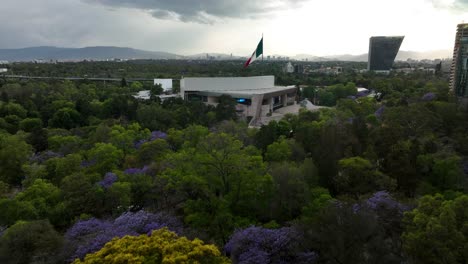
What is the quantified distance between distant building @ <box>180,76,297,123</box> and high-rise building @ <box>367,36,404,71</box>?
248 feet

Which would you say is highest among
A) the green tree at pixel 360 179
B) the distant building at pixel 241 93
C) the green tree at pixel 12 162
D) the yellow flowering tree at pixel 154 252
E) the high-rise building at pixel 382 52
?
the high-rise building at pixel 382 52

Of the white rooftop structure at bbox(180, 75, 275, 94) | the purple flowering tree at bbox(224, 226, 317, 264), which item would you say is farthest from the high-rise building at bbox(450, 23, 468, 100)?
the purple flowering tree at bbox(224, 226, 317, 264)

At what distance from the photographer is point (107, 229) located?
1259cm

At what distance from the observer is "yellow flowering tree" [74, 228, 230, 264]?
27.3 ft

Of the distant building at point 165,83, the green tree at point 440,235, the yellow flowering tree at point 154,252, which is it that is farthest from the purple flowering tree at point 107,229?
the distant building at point 165,83

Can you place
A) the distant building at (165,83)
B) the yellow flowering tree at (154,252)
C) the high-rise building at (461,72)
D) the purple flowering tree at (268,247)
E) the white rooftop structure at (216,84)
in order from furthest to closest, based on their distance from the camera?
1. the distant building at (165,83)
2. the white rooftop structure at (216,84)
3. the high-rise building at (461,72)
4. the purple flowering tree at (268,247)
5. the yellow flowering tree at (154,252)

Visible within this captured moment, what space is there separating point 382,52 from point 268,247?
4793 inches

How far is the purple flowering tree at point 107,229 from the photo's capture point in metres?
11.6

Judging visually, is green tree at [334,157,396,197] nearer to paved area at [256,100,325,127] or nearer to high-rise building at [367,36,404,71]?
paved area at [256,100,325,127]

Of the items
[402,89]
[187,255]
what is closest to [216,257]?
[187,255]

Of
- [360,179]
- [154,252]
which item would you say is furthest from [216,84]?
[154,252]

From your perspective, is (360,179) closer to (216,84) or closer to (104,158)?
(104,158)

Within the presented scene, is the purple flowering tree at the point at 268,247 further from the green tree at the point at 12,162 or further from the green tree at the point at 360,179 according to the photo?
the green tree at the point at 12,162

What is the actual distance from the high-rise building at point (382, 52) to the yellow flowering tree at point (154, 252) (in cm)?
12225
